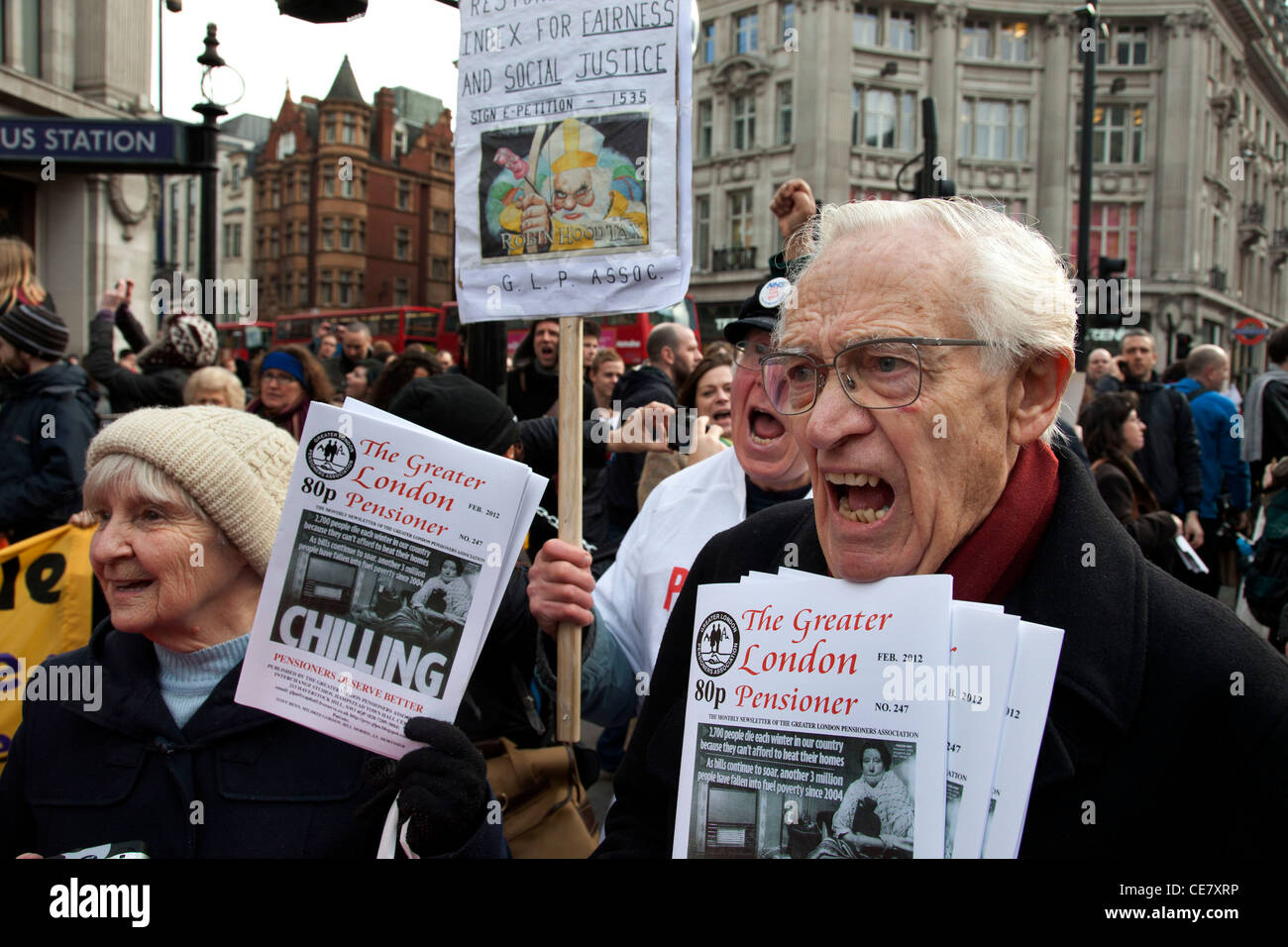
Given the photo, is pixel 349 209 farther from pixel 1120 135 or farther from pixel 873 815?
pixel 873 815

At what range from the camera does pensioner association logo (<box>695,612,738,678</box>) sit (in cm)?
Result: 152

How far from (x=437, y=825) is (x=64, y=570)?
2.34 meters

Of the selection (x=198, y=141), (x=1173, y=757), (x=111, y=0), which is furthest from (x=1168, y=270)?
(x=1173, y=757)

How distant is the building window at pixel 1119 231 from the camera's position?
39.0 meters

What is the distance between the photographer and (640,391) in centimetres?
575

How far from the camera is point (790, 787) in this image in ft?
4.63

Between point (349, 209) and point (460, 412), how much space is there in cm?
6189

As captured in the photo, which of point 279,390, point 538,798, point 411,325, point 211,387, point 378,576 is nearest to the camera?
point 378,576

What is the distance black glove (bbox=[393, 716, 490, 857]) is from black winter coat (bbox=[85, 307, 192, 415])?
12.8ft

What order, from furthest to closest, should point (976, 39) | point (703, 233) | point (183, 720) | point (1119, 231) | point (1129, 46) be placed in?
point (1119, 231)
point (1129, 46)
point (703, 233)
point (976, 39)
point (183, 720)

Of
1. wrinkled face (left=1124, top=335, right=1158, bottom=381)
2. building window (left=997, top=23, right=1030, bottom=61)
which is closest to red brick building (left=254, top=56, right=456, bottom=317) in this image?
building window (left=997, top=23, right=1030, bottom=61)

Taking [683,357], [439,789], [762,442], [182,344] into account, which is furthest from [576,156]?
[683,357]

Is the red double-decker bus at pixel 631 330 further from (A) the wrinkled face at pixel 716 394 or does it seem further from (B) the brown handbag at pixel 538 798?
(B) the brown handbag at pixel 538 798

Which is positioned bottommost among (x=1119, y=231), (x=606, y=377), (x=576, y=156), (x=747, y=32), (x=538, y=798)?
(x=538, y=798)
